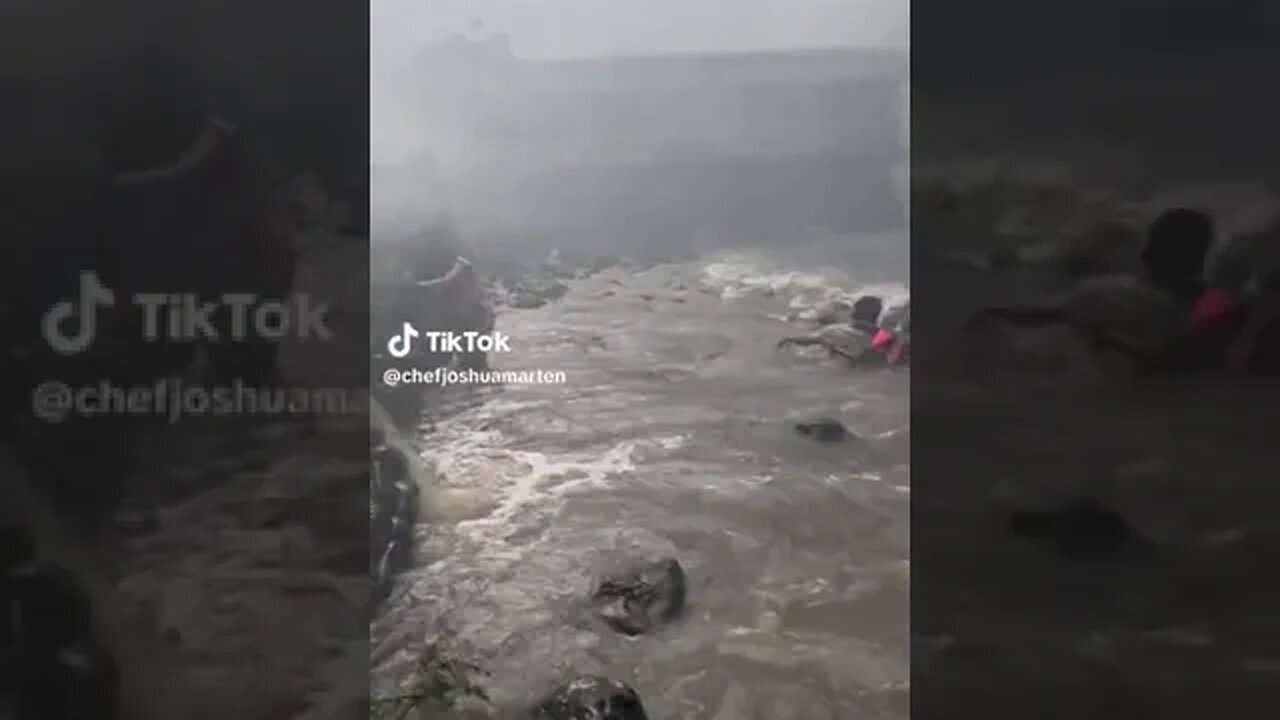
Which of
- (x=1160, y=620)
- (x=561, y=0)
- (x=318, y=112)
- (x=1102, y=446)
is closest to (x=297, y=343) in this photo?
(x=318, y=112)

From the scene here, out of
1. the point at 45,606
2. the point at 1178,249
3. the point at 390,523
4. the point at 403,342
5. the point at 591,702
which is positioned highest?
the point at 1178,249

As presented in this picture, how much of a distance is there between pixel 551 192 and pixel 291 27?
0.39 metres

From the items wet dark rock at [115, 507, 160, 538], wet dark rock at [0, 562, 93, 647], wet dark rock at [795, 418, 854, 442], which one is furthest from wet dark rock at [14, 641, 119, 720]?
wet dark rock at [795, 418, 854, 442]

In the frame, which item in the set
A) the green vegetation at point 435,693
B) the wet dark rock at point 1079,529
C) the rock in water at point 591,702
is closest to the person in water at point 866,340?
the wet dark rock at point 1079,529

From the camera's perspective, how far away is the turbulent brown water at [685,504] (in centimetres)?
150

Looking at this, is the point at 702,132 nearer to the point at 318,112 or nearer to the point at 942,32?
the point at 942,32

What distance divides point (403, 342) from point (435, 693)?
0.44 meters

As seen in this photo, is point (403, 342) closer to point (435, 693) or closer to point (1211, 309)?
point (435, 693)

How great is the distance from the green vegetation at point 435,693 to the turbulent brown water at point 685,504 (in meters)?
0.02

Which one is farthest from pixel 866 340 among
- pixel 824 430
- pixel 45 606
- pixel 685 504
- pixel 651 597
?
pixel 45 606

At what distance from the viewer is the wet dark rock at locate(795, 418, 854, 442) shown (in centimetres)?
152

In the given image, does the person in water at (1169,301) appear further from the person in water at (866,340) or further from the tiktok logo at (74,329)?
the tiktok logo at (74,329)

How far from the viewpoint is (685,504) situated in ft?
4.97

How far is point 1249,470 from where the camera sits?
4.93ft
